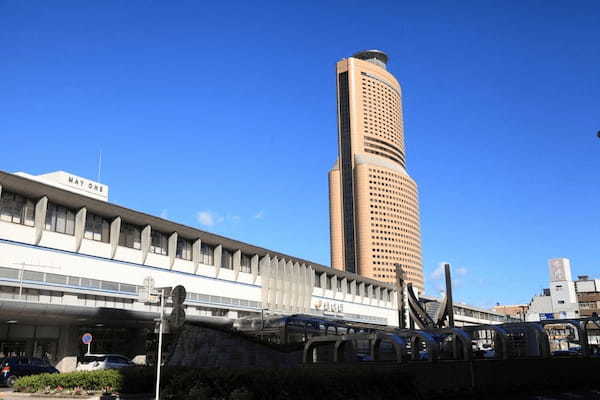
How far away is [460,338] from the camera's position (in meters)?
26.0

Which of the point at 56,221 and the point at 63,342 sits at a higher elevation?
the point at 56,221

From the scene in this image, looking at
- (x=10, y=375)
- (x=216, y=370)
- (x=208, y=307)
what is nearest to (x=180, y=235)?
(x=208, y=307)

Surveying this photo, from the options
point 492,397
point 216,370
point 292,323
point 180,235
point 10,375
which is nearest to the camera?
point 216,370

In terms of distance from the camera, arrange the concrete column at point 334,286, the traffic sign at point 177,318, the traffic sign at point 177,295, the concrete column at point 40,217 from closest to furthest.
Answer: the traffic sign at point 177,318 < the traffic sign at point 177,295 < the concrete column at point 40,217 < the concrete column at point 334,286

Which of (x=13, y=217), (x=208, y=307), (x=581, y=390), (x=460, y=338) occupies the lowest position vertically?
(x=581, y=390)

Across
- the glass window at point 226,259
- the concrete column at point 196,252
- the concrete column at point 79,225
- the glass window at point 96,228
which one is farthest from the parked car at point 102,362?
the glass window at point 226,259

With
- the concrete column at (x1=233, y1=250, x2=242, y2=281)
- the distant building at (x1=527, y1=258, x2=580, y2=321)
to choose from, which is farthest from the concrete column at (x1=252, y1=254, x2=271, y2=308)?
the distant building at (x1=527, y1=258, x2=580, y2=321)

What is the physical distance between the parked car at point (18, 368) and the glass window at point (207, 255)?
3281 cm

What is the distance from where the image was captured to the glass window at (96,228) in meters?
50.3

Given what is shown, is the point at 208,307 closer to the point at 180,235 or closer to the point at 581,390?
the point at 180,235

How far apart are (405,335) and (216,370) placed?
14244 millimetres

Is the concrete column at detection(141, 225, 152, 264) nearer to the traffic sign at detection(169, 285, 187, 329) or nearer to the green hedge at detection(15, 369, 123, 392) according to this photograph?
the green hedge at detection(15, 369, 123, 392)

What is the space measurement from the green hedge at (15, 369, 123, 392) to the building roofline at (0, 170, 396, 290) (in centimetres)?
2466

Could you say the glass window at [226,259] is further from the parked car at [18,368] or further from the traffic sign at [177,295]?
the traffic sign at [177,295]
